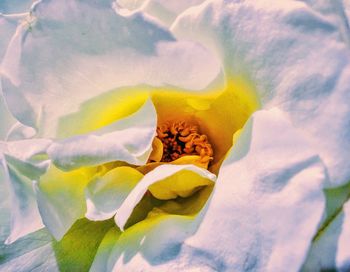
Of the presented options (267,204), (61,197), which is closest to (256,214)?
(267,204)

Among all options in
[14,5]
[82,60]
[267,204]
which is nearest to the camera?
[267,204]

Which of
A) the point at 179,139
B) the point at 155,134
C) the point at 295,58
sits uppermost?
the point at 295,58

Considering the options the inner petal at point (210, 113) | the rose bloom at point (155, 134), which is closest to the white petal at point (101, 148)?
the rose bloom at point (155, 134)

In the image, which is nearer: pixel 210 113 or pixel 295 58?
pixel 295 58

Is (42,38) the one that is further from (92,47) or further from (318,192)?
(318,192)

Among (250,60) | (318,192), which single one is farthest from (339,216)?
(250,60)

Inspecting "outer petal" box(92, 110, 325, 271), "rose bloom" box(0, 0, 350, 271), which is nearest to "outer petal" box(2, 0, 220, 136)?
"rose bloom" box(0, 0, 350, 271)

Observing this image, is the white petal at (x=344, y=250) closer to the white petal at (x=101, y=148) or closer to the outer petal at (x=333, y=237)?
the outer petal at (x=333, y=237)

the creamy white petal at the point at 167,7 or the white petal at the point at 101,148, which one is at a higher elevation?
the creamy white petal at the point at 167,7

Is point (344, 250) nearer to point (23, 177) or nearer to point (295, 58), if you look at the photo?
point (295, 58)
